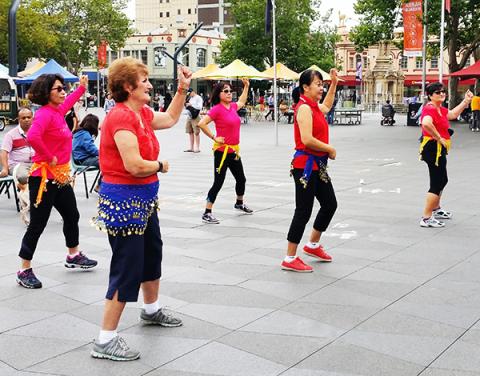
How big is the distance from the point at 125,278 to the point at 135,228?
31cm

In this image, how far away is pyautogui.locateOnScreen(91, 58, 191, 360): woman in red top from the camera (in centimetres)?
388

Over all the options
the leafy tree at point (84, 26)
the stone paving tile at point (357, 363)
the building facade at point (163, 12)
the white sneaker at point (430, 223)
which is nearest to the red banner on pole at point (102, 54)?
the leafy tree at point (84, 26)

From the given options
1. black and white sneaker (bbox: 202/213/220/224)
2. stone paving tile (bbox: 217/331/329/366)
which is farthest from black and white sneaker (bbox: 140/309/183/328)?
black and white sneaker (bbox: 202/213/220/224)

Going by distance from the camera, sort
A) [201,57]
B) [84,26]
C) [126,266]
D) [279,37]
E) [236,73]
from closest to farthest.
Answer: [126,266]
[236,73]
[279,37]
[84,26]
[201,57]

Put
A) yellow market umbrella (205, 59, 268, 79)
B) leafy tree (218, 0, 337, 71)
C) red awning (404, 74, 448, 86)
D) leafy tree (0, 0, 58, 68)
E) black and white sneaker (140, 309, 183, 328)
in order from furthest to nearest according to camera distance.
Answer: red awning (404, 74, 448, 86) < leafy tree (218, 0, 337, 71) < leafy tree (0, 0, 58, 68) < yellow market umbrella (205, 59, 268, 79) < black and white sneaker (140, 309, 183, 328)

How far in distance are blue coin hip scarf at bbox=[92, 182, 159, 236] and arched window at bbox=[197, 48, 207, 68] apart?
74.0 m

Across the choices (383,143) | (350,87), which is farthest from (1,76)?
(350,87)

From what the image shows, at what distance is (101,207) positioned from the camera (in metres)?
4.08

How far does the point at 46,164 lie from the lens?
18.5 feet

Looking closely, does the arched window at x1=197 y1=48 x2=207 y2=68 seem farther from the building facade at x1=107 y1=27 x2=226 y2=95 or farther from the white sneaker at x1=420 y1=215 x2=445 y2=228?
the white sneaker at x1=420 y1=215 x2=445 y2=228

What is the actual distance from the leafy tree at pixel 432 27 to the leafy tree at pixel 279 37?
441 inches

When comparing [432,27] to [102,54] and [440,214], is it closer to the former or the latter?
[440,214]

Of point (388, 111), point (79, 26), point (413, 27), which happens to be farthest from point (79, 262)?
point (79, 26)

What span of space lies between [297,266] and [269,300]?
88 cm
